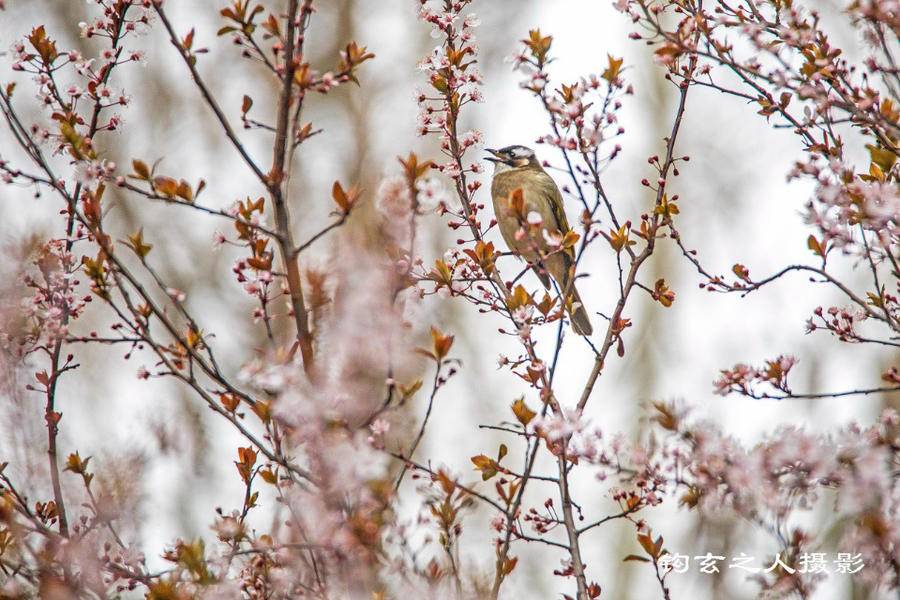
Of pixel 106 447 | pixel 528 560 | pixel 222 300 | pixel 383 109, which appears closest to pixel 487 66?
pixel 383 109

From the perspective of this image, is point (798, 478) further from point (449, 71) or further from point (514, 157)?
point (514, 157)

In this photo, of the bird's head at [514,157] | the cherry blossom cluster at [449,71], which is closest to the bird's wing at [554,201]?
the bird's head at [514,157]

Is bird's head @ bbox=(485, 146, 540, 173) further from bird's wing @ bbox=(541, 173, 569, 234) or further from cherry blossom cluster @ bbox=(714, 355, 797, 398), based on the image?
cherry blossom cluster @ bbox=(714, 355, 797, 398)

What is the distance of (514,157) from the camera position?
7.23m

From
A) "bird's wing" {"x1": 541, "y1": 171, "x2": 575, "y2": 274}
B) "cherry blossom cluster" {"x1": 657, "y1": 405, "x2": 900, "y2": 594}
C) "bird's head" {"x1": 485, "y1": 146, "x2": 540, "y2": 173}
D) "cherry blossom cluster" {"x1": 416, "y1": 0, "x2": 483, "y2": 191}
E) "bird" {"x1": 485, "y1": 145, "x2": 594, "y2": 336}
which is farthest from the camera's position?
"bird's head" {"x1": 485, "y1": 146, "x2": 540, "y2": 173}

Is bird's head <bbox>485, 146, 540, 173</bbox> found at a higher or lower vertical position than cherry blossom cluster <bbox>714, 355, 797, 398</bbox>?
higher

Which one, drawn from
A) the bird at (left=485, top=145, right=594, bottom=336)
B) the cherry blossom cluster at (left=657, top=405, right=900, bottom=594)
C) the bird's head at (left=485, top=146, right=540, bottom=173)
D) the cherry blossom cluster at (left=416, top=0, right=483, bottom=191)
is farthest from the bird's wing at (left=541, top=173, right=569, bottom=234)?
the cherry blossom cluster at (left=657, top=405, right=900, bottom=594)

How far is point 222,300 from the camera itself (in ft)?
37.1

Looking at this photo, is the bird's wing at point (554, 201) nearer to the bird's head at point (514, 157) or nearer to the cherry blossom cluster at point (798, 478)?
the bird's head at point (514, 157)

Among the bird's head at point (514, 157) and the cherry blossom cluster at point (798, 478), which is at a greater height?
the bird's head at point (514, 157)

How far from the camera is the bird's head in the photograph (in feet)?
23.6

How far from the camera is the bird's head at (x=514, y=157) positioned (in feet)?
23.6

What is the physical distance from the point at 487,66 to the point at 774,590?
1083 cm

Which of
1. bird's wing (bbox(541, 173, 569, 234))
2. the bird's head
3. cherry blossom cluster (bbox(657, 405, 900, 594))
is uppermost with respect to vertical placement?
the bird's head
